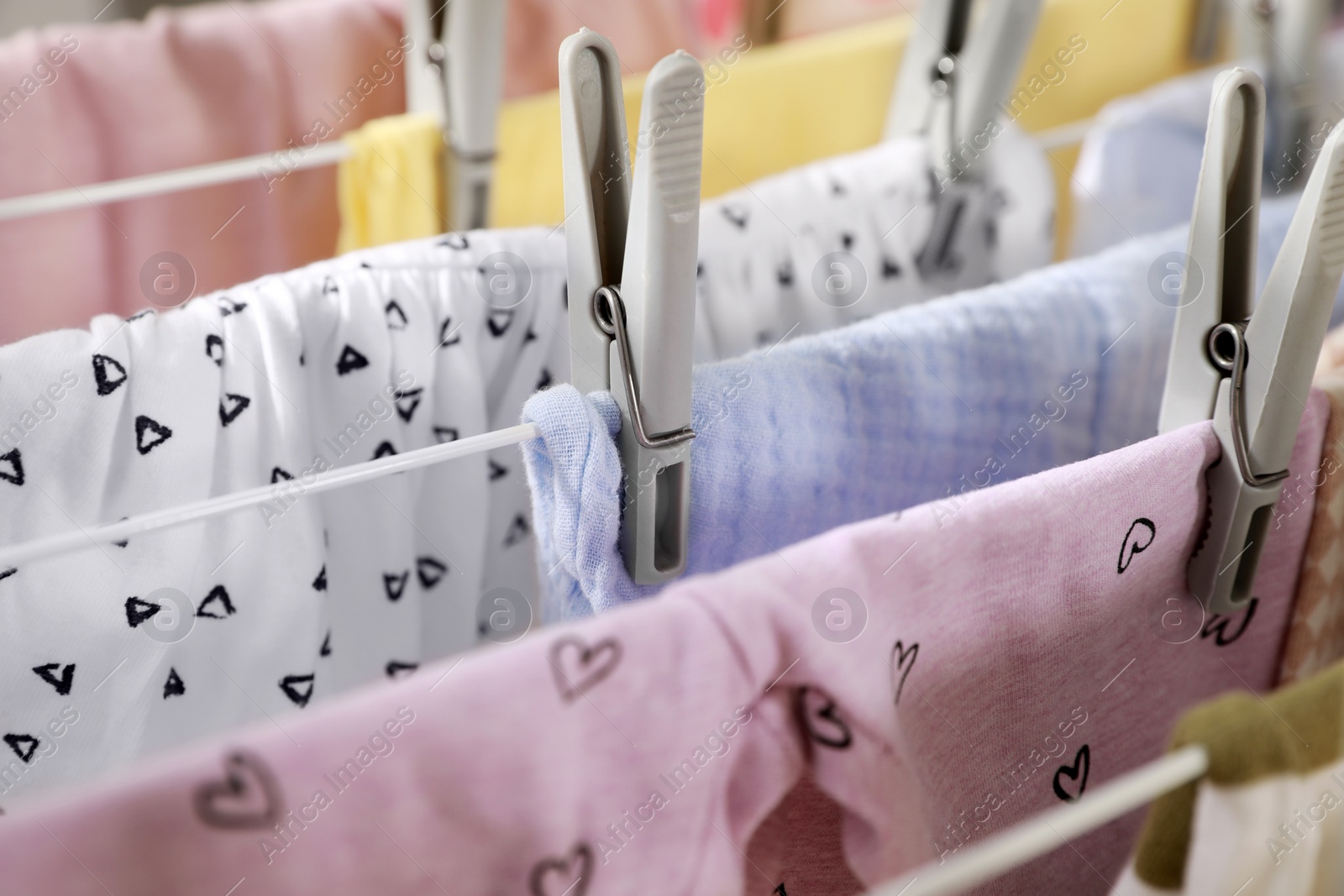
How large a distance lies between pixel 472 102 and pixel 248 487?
0.28 m

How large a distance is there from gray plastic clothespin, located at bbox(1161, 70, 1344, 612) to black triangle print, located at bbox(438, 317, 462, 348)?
37 centimetres

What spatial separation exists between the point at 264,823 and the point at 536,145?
0.54 meters

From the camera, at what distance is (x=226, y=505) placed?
431 mm

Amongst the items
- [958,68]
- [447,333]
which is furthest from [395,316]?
[958,68]

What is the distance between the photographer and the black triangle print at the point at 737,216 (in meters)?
0.68

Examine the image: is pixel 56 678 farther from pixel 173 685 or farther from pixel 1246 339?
pixel 1246 339

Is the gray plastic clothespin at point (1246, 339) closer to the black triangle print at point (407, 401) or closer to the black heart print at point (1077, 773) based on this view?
the black heart print at point (1077, 773)

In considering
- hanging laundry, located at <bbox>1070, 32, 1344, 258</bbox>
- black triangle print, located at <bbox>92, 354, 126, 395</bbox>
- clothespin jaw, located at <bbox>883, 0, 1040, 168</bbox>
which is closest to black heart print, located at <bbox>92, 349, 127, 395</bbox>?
black triangle print, located at <bbox>92, 354, 126, 395</bbox>

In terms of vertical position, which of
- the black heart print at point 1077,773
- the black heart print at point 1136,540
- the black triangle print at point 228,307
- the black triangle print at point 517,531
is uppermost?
the black triangle print at point 228,307

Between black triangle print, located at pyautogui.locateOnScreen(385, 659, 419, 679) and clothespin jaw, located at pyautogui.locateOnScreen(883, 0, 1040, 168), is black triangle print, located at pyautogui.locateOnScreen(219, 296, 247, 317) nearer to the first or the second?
black triangle print, located at pyautogui.locateOnScreen(385, 659, 419, 679)

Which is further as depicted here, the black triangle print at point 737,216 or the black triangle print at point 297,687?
the black triangle print at point 737,216

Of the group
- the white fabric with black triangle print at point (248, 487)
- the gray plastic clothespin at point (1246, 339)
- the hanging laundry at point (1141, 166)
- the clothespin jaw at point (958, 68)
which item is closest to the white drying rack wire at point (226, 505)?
the white fabric with black triangle print at point (248, 487)

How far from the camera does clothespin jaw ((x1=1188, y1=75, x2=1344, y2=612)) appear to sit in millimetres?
484

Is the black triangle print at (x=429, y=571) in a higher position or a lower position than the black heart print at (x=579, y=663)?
lower
